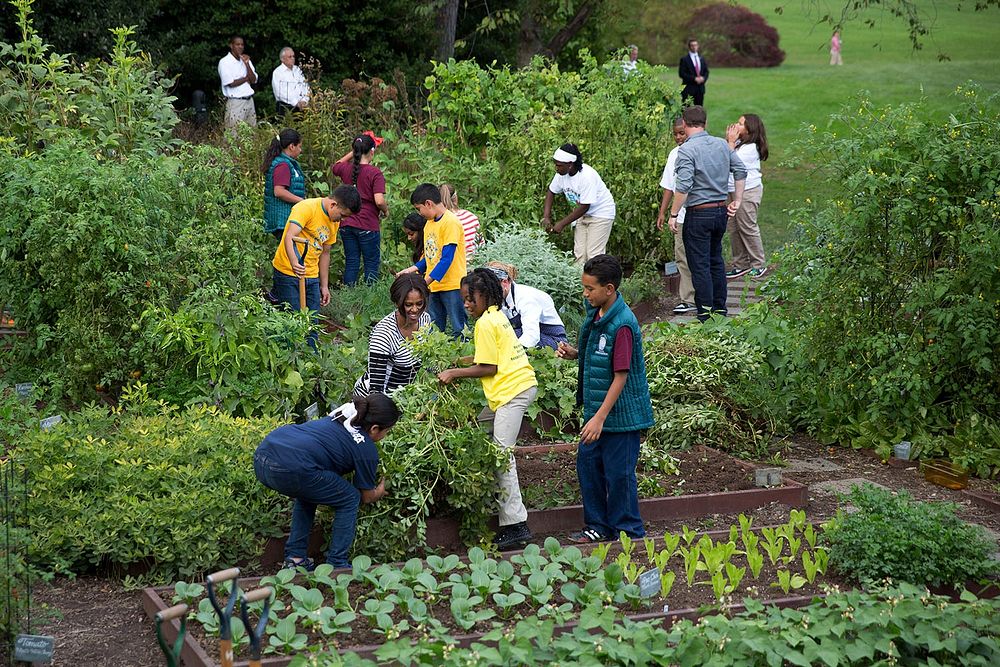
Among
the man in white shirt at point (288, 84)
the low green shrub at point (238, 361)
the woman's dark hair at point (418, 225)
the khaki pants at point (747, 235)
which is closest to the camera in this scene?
the low green shrub at point (238, 361)

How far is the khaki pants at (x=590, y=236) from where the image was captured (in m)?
11.7

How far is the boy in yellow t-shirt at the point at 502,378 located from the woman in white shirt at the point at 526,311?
168 cm

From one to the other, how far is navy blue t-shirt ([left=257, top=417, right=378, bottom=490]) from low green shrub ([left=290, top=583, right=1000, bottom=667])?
3.88 feet

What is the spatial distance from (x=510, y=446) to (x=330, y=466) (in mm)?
1250

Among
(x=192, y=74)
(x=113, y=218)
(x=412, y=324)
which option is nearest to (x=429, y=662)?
(x=412, y=324)

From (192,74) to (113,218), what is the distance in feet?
38.1

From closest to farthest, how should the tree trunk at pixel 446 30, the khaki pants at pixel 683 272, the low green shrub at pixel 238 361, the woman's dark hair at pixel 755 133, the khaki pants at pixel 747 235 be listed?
the low green shrub at pixel 238 361 < the khaki pants at pixel 683 272 < the woman's dark hair at pixel 755 133 < the khaki pants at pixel 747 235 < the tree trunk at pixel 446 30

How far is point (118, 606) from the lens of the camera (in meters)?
5.83

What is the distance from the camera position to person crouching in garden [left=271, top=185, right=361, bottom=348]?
939cm

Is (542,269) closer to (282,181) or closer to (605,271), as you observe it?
(282,181)

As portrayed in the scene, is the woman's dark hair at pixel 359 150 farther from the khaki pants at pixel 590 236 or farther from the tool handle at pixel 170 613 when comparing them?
the tool handle at pixel 170 613

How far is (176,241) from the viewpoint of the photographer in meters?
8.45

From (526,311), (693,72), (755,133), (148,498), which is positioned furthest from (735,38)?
(148,498)

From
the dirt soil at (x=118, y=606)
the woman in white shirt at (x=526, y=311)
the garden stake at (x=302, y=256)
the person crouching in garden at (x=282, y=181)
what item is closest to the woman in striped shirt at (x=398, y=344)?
the woman in white shirt at (x=526, y=311)
